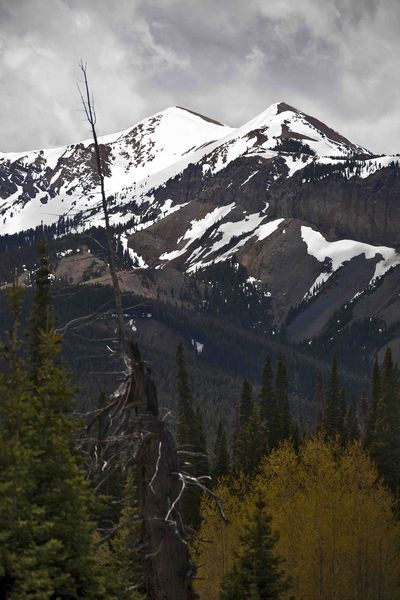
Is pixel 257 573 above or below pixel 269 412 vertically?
above

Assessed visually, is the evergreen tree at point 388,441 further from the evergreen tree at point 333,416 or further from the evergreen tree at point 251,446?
the evergreen tree at point 333,416

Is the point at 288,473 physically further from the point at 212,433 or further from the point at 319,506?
the point at 212,433

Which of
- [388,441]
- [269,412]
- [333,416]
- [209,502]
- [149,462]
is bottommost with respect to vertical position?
[209,502]

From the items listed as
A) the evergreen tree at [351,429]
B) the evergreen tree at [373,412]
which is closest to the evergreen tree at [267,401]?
the evergreen tree at [351,429]

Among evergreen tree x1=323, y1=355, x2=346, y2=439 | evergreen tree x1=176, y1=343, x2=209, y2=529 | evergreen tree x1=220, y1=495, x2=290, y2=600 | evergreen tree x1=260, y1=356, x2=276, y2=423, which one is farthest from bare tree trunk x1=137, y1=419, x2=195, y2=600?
evergreen tree x1=260, y1=356, x2=276, y2=423

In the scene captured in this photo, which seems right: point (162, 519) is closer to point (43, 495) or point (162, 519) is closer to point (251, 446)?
point (43, 495)

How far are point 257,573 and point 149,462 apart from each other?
1366cm

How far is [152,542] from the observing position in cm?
1372

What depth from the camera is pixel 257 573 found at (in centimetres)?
2553

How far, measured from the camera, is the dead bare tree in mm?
13617

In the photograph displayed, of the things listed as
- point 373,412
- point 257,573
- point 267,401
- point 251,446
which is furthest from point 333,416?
point 257,573

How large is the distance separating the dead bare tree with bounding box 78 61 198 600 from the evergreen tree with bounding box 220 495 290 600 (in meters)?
12.4

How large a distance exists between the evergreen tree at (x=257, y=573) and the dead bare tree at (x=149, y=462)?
12.4 meters

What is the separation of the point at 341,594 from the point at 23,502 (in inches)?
1584
